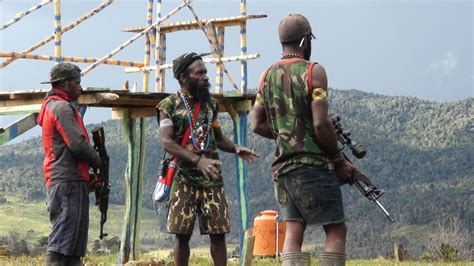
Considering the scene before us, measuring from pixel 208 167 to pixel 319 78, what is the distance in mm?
1851

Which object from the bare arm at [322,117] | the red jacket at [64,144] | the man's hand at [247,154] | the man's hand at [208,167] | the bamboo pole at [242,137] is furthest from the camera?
the bamboo pole at [242,137]

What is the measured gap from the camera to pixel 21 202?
55312 millimetres

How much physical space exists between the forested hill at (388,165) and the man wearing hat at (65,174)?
45.4 meters

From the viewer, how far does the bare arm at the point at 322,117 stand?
8109 mm

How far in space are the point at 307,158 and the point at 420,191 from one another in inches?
2570

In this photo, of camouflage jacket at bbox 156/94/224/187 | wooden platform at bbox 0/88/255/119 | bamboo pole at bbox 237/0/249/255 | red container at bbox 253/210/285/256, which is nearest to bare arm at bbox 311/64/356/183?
camouflage jacket at bbox 156/94/224/187

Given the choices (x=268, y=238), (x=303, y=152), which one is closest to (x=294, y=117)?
(x=303, y=152)

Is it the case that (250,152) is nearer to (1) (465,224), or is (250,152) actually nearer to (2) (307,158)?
(2) (307,158)

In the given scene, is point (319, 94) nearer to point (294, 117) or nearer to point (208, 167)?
point (294, 117)

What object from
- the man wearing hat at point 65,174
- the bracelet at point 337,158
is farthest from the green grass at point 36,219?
the bracelet at point 337,158

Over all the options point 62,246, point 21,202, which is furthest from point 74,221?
point 21,202

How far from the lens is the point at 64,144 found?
9242mm

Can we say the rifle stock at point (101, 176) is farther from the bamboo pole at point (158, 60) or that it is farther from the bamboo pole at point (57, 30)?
the bamboo pole at point (158, 60)

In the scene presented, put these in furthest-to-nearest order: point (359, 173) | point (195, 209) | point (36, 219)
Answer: point (36, 219) → point (195, 209) → point (359, 173)
